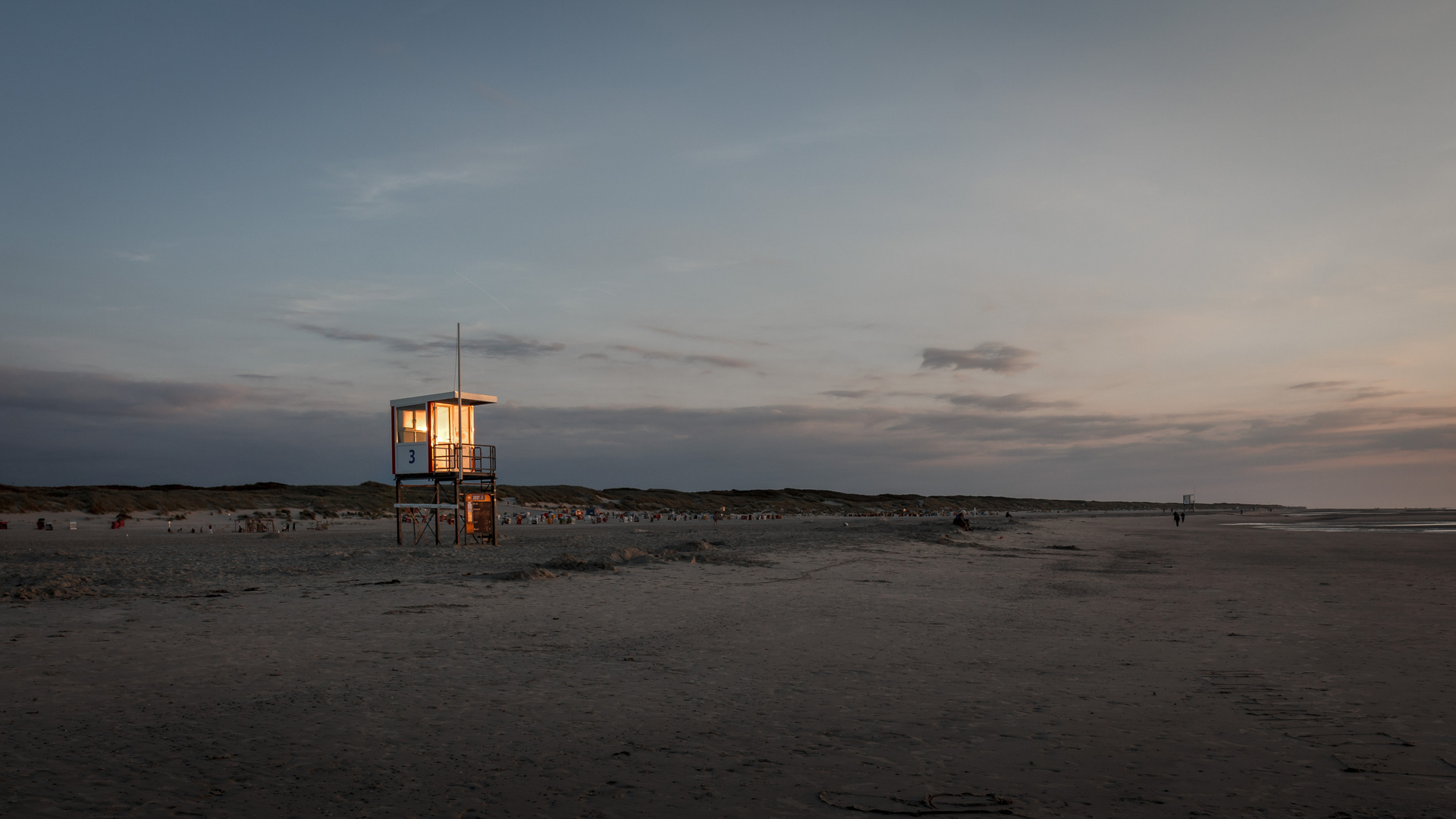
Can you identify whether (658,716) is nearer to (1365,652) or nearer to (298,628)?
(298,628)

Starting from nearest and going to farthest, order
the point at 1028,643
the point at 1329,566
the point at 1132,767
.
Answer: the point at 1132,767, the point at 1028,643, the point at 1329,566

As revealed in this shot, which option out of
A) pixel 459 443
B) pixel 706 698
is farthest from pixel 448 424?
pixel 706 698

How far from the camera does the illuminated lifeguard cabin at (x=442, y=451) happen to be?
33.7m

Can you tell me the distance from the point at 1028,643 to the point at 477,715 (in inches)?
302

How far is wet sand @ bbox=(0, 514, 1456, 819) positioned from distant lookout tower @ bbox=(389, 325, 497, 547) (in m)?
15.6

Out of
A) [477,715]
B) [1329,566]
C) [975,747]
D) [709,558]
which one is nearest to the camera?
[975,747]

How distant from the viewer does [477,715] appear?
7.56 m

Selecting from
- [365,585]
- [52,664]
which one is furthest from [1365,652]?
[365,585]

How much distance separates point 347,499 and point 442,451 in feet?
151

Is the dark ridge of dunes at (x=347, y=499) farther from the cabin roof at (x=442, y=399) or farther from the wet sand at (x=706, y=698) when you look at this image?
the wet sand at (x=706, y=698)

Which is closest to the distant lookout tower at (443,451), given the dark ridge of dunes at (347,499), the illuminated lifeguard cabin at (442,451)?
the illuminated lifeguard cabin at (442,451)

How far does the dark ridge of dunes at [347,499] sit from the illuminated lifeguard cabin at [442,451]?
101ft

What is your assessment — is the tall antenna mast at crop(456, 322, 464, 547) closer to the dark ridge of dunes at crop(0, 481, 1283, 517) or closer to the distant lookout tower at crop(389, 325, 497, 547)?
the distant lookout tower at crop(389, 325, 497, 547)

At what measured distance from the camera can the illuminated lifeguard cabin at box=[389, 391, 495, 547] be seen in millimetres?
33719
